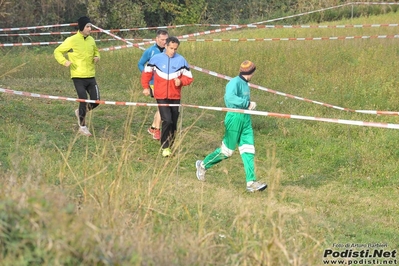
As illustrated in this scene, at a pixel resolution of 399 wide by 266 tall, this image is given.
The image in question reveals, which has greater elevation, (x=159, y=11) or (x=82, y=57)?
(x=82, y=57)

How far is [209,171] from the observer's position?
972 centimetres

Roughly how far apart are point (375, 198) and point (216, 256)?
12.8 ft

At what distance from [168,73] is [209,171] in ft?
4.44

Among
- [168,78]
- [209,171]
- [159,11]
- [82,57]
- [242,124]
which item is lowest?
[159,11]

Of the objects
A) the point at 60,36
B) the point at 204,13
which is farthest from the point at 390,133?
the point at 204,13

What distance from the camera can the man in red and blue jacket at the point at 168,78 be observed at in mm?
9711

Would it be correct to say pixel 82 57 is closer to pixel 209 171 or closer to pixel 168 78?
pixel 168 78

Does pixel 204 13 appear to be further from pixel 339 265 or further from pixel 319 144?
pixel 339 265

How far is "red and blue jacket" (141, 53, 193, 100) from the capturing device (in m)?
9.72

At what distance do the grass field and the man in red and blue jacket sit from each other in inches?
9.7

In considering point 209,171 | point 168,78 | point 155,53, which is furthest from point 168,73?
point 209,171

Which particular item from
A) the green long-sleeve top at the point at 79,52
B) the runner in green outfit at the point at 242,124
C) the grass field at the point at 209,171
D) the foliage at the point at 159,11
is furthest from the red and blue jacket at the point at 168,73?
the foliage at the point at 159,11

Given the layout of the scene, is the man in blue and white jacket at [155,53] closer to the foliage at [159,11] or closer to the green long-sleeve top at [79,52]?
the green long-sleeve top at [79,52]

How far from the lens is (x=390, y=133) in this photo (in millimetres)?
11094
